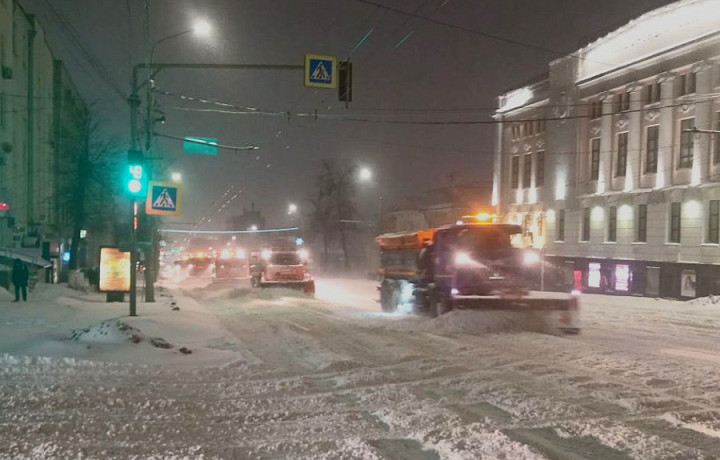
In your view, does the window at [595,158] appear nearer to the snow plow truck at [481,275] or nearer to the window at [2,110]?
the snow plow truck at [481,275]

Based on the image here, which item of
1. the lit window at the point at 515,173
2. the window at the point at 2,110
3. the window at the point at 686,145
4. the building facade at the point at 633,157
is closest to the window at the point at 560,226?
the building facade at the point at 633,157

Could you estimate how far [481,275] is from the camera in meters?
16.8

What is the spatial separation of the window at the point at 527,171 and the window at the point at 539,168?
91cm

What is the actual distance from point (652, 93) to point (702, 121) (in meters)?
3.80

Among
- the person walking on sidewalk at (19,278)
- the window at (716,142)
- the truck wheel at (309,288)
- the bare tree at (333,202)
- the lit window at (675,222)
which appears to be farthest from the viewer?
the bare tree at (333,202)

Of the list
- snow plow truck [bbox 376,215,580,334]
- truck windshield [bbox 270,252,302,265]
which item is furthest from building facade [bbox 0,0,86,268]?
snow plow truck [bbox 376,215,580,334]

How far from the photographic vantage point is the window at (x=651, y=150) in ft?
115

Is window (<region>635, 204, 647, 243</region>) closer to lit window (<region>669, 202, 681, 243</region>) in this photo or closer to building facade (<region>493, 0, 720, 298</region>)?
building facade (<region>493, 0, 720, 298</region>)

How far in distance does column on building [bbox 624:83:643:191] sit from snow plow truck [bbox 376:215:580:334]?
2060 centimetres

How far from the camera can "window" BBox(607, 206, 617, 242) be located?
37969mm

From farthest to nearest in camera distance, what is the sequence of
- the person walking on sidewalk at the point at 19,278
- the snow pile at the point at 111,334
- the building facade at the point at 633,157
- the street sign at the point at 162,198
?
1. the building facade at the point at 633,157
2. the person walking on sidewalk at the point at 19,278
3. the street sign at the point at 162,198
4. the snow pile at the point at 111,334

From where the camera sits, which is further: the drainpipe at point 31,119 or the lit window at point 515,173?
the lit window at point 515,173

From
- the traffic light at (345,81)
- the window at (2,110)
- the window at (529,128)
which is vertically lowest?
the traffic light at (345,81)

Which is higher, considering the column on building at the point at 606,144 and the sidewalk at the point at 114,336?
the column on building at the point at 606,144
